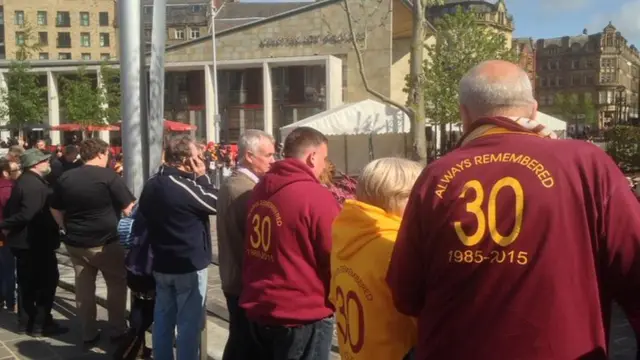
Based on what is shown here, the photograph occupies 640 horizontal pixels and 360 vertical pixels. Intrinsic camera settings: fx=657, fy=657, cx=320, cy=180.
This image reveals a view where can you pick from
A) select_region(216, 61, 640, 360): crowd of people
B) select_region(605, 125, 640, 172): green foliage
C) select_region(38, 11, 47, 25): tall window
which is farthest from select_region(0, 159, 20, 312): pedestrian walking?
select_region(38, 11, 47, 25): tall window

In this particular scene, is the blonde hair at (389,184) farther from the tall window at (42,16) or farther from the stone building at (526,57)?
the tall window at (42,16)

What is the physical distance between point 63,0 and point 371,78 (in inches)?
2446

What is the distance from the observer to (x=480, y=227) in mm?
1858

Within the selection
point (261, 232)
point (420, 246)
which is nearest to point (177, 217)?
point (261, 232)

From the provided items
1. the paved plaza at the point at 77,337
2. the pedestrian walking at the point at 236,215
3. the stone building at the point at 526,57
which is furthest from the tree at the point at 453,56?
the pedestrian walking at the point at 236,215

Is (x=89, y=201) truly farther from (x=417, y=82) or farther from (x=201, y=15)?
(x=201, y=15)

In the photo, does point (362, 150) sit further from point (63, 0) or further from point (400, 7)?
point (63, 0)

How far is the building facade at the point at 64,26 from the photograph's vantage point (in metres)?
88.8

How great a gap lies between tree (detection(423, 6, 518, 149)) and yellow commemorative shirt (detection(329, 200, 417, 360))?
3166 centimetres

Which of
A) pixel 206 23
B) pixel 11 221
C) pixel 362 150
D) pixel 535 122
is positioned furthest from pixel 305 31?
pixel 206 23

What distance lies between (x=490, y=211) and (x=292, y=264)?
1489 mm

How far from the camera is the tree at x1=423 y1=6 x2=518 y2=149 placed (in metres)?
34.3

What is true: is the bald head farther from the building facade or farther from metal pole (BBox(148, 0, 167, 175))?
the building facade

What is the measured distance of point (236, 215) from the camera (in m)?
3.91
